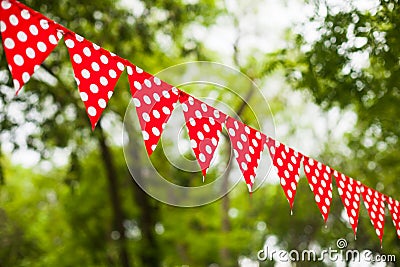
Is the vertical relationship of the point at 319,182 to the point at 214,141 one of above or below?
above

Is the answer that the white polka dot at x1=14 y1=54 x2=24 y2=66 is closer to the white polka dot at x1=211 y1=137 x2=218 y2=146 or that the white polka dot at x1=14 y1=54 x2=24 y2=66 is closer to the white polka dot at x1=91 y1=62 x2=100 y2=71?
the white polka dot at x1=91 y1=62 x2=100 y2=71

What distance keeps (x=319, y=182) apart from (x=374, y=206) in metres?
0.79

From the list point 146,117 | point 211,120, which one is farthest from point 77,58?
point 211,120

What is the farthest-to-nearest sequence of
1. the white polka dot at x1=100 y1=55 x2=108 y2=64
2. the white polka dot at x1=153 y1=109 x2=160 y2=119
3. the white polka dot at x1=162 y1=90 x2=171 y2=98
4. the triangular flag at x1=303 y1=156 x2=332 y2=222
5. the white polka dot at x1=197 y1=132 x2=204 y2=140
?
the triangular flag at x1=303 y1=156 x2=332 y2=222
the white polka dot at x1=197 y1=132 x2=204 y2=140
the white polka dot at x1=162 y1=90 x2=171 y2=98
the white polka dot at x1=153 y1=109 x2=160 y2=119
the white polka dot at x1=100 y1=55 x2=108 y2=64

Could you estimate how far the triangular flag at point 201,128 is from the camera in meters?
3.21

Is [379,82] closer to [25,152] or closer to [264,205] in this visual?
[25,152]

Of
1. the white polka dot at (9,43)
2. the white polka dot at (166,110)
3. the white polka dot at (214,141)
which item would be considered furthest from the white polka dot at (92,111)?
the white polka dot at (214,141)

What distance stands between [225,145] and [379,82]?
7.01 metres

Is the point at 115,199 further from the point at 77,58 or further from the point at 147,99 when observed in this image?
the point at 77,58

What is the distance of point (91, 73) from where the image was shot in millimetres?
2672

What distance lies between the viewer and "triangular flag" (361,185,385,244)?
14.8 ft

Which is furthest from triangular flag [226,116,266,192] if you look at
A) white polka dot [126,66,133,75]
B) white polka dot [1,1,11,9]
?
white polka dot [1,1,11,9]

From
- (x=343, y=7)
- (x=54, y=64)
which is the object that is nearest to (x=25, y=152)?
(x=54, y=64)

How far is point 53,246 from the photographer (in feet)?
41.8
